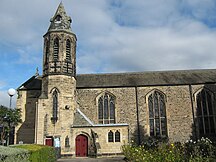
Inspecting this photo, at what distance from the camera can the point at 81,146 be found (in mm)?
26812

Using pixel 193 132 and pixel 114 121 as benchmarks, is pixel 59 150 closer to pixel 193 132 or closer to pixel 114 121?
pixel 114 121

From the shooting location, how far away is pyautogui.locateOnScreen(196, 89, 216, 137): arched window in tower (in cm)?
3025

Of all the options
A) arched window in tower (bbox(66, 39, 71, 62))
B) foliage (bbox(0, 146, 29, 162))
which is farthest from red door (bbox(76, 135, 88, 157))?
foliage (bbox(0, 146, 29, 162))

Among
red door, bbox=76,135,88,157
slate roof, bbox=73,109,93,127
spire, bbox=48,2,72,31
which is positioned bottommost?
red door, bbox=76,135,88,157

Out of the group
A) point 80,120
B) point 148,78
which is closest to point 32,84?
point 80,120

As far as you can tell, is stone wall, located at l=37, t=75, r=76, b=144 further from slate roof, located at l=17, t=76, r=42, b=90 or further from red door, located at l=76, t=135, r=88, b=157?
slate roof, located at l=17, t=76, r=42, b=90

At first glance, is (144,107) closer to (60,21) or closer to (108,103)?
(108,103)

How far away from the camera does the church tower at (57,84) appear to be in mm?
26125

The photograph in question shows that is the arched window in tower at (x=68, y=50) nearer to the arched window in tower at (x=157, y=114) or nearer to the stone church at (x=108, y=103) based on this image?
the stone church at (x=108, y=103)

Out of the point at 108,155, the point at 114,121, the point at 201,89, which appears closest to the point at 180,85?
the point at 201,89

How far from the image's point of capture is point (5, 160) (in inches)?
324

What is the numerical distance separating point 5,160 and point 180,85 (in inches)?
1051

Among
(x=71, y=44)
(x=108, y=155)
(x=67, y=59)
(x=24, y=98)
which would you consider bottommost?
(x=108, y=155)

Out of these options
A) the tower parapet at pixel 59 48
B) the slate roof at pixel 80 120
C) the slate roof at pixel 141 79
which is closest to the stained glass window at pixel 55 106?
the slate roof at pixel 80 120
